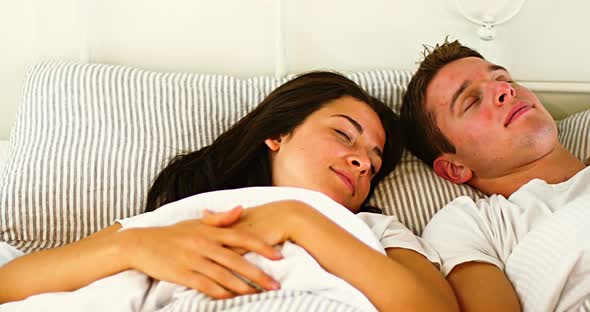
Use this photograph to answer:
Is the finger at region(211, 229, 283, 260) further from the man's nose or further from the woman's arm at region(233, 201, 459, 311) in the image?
the man's nose

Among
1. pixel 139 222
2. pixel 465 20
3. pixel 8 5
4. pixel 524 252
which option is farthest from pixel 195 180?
pixel 465 20

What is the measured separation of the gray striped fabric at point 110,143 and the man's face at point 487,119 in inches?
4.5

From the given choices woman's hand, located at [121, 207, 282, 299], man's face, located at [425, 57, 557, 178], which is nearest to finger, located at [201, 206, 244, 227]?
woman's hand, located at [121, 207, 282, 299]

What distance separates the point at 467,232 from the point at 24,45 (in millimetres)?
1330

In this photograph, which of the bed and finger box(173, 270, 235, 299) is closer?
finger box(173, 270, 235, 299)

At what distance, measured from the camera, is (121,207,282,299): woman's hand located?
106cm

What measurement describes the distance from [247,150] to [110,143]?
0.34 meters

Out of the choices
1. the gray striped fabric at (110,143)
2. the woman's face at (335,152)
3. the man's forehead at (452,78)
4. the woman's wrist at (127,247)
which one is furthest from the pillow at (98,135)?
the woman's wrist at (127,247)

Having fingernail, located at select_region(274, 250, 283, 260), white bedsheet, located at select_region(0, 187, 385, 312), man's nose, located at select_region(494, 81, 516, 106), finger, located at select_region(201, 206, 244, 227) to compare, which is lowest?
white bedsheet, located at select_region(0, 187, 385, 312)

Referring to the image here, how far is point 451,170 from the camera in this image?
1671 mm

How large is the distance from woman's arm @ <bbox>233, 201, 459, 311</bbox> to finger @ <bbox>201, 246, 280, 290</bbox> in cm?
7

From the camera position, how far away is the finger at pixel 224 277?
1.05m

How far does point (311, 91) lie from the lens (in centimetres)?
157

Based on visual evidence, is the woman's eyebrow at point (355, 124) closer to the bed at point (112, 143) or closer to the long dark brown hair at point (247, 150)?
the long dark brown hair at point (247, 150)
